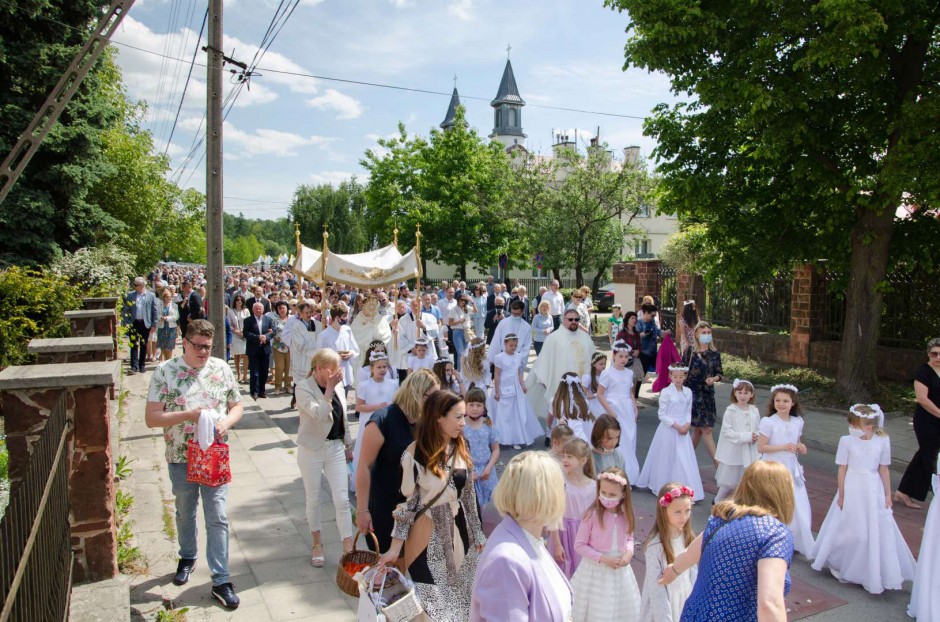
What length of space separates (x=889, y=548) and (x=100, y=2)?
730 inches

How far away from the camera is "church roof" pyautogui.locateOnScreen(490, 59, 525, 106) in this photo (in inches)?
3300

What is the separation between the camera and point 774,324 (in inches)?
653

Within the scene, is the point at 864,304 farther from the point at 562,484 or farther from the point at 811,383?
the point at 562,484

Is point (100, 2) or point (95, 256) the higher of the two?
point (100, 2)

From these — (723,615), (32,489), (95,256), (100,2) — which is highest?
(100,2)

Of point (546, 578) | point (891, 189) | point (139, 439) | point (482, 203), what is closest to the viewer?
point (546, 578)

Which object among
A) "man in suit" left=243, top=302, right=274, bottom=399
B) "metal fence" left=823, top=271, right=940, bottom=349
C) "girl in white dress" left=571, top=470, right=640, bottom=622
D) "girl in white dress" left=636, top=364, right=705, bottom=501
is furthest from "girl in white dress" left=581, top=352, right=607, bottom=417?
"metal fence" left=823, top=271, right=940, bottom=349

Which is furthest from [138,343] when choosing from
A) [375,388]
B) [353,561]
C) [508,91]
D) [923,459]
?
[508,91]

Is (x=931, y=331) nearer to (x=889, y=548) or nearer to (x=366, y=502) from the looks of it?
(x=889, y=548)

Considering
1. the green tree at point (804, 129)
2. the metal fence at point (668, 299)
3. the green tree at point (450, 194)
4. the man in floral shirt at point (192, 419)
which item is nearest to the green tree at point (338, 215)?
the green tree at point (450, 194)

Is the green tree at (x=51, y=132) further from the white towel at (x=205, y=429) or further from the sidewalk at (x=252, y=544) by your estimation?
the white towel at (x=205, y=429)

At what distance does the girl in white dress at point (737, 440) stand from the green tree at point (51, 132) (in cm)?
1405

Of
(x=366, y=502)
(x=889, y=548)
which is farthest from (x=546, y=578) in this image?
(x=889, y=548)

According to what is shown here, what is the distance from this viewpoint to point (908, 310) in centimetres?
1362
